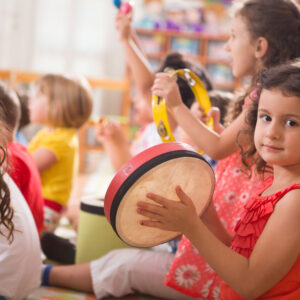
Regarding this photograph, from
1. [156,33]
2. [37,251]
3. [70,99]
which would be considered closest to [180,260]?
[37,251]

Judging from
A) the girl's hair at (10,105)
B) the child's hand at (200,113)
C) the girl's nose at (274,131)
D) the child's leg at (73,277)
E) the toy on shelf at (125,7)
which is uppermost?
the toy on shelf at (125,7)

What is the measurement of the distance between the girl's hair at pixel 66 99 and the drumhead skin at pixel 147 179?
1249 mm

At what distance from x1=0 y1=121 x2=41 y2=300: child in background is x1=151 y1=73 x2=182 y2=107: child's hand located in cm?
35

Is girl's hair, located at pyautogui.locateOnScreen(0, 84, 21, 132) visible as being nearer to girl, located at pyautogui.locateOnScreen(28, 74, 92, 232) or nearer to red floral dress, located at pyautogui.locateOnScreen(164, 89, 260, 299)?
girl, located at pyautogui.locateOnScreen(28, 74, 92, 232)

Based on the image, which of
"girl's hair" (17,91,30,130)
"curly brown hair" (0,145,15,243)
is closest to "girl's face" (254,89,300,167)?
"curly brown hair" (0,145,15,243)

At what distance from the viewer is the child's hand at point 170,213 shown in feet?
2.50

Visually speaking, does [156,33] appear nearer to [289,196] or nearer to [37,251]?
[37,251]

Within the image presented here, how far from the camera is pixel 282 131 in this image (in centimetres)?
80

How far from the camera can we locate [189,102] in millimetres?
1646

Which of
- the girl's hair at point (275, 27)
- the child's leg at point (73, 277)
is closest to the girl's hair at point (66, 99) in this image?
the child's leg at point (73, 277)

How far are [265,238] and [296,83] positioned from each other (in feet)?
0.86

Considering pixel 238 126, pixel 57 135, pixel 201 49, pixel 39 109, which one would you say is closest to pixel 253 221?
pixel 238 126

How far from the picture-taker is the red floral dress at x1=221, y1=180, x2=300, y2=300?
2.67 feet

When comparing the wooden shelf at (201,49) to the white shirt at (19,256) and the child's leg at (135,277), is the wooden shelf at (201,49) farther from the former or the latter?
the white shirt at (19,256)
